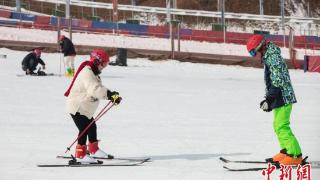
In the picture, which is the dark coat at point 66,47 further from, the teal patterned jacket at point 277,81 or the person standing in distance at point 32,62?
the teal patterned jacket at point 277,81

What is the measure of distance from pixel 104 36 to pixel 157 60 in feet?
31.7

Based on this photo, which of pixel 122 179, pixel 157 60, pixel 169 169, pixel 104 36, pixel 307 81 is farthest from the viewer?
pixel 104 36

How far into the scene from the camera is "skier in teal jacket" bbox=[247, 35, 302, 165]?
7699 mm

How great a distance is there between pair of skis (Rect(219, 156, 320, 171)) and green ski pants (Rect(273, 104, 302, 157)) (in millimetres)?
205

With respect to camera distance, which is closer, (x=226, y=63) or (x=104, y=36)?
(x=226, y=63)

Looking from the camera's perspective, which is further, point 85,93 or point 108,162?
point 108,162

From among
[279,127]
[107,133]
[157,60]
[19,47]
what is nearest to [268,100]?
[279,127]

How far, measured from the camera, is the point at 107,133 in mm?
10844

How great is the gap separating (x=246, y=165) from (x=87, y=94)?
1975 mm

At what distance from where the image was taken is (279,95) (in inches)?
304

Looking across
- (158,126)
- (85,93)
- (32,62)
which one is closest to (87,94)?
(85,93)

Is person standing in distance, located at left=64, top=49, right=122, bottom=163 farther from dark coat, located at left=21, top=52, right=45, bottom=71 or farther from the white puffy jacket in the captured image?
dark coat, located at left=21, top=52, right=45, bottom=71

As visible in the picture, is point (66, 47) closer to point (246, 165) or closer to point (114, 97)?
point (114, 97)

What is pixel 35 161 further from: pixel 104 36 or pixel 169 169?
pixel 104 36
